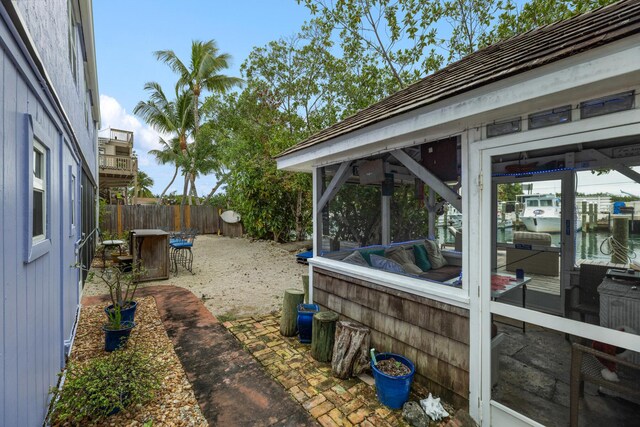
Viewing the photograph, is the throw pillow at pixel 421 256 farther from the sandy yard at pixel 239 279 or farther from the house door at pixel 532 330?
the sandy yard at pixel 239 279

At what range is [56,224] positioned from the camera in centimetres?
276

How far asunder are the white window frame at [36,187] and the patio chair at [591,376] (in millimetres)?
3646

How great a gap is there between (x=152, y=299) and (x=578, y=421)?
622 centimetres

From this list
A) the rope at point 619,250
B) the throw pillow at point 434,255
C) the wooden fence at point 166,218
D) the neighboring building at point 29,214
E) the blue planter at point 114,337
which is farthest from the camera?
the wooden fence at point 166,218

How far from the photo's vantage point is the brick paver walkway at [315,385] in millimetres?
2504

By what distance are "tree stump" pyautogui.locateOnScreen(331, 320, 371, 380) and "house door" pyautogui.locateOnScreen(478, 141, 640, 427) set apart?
1131mm

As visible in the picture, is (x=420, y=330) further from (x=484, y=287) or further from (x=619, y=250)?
(x=619, y=250)

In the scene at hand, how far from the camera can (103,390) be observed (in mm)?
2381

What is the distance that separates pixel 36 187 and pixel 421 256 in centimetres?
556

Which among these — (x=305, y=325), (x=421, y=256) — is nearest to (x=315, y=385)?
(x=305, y=325)

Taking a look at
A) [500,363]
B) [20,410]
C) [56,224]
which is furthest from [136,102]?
[500,363]

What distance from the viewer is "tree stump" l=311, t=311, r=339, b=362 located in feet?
11.1

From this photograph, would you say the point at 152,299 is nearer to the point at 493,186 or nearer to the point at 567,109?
the point at 493,186

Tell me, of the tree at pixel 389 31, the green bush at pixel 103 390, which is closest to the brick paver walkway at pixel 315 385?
the green bush at pixel 103 390
